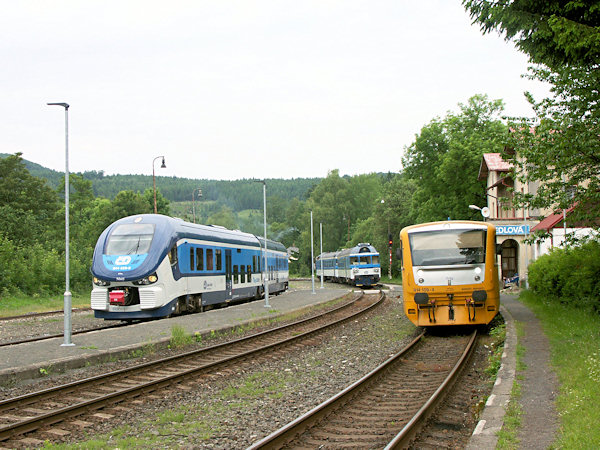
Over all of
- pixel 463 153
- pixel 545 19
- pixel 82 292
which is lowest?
pixel 82 292

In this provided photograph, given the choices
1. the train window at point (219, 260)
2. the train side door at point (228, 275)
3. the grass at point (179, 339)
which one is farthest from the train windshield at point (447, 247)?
the train side door at point (228, 275)

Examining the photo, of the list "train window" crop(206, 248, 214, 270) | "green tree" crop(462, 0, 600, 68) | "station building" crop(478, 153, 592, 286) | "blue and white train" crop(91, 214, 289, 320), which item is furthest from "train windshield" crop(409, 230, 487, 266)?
"station building" crop(478, 153, 592, 286)

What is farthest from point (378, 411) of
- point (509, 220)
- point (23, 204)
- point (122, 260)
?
point (23, 204)

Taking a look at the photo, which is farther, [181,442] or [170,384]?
[170,384]

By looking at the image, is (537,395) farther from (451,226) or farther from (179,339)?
(179,339)

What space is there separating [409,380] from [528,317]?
896 centimetres

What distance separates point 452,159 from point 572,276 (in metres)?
32.7

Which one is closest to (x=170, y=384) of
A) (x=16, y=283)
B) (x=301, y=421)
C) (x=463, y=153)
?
(x=301, y=421)

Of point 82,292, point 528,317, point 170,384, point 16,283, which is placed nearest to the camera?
point 170,384

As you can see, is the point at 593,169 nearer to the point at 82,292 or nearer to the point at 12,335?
the point at 12,335

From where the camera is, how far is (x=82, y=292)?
126ft

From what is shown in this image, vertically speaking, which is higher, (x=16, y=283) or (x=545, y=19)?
(x=545, y=19)

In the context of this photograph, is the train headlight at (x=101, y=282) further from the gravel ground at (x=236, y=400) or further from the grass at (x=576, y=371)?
the grass at (x=576, y=371)

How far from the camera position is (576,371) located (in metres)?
8.77
